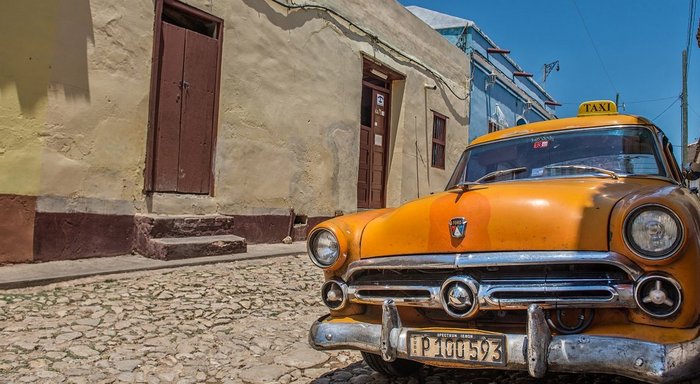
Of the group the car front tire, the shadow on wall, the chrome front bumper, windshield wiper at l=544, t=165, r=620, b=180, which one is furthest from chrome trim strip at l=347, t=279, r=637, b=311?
the shadow on wall

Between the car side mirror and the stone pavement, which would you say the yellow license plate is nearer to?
the car side mirror

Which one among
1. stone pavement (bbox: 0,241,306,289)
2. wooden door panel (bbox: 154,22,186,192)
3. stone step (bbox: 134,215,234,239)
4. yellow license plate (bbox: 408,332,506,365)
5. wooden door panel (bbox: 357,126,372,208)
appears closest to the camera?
yellow license plate (bbox: 408,332,506,365)

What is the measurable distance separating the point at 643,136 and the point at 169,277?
163 inches

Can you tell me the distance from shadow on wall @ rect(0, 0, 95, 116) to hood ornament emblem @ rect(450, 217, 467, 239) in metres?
4.47

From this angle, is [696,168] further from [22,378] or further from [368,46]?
[368,46]

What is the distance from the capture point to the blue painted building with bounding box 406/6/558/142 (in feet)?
46.0

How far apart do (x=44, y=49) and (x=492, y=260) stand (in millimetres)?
4858

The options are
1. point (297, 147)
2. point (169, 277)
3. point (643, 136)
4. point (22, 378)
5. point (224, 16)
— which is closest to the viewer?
point (22, 378)

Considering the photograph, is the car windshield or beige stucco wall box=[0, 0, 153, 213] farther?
beige stucco wall box=[0, 0, 153, 213]

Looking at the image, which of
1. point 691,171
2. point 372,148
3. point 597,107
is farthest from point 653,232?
point 372,148

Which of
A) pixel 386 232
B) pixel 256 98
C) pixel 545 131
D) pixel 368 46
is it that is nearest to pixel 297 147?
pixel 256 98

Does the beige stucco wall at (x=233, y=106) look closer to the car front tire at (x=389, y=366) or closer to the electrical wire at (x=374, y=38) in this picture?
the electrical wire at (x=374, y=38)

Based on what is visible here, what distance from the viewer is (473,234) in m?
2.34

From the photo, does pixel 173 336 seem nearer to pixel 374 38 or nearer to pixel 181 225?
pixel 181 225
